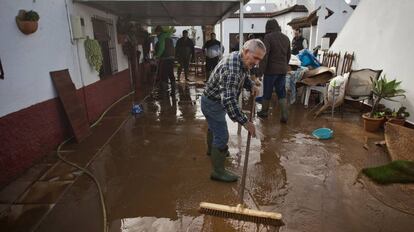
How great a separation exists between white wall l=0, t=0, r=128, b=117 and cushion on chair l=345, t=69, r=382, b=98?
17.6 feet

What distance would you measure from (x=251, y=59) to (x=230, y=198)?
1.53 m

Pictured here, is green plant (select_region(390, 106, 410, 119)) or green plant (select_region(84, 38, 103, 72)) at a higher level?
green plant (select_region(84, 38, 103, 72))

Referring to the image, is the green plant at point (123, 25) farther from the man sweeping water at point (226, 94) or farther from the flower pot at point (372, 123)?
the flower pot at point (372, 123)

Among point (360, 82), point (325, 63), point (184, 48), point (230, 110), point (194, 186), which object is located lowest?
point (194, 186)

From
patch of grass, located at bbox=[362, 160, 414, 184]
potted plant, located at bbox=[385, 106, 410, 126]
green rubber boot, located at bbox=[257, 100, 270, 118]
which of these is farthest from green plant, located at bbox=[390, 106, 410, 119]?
green rubber boot, located at bbox=[257, 100, 270, 118]

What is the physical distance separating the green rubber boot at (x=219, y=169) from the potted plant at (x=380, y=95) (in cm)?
316

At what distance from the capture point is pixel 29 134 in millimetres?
3842

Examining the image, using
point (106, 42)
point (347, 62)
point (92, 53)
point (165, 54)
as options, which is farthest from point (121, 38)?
point (347, 62)

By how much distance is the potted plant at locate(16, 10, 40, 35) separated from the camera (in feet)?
12.0

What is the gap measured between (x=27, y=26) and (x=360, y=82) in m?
5.88

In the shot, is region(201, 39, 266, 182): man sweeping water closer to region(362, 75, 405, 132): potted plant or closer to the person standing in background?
region(362, 75, 405, 132): potted plant

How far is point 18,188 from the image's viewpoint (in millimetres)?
3395

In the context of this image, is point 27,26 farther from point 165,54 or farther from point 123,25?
point 165,54

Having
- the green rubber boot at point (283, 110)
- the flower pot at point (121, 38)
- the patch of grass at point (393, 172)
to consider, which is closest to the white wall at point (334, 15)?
the green rubber boot at point (283, 110)
